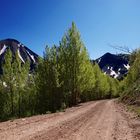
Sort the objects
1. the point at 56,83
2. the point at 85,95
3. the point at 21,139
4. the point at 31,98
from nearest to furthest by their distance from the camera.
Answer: the point at 21,139
the point at 56,83
the point at 31,98
the point at 85,95

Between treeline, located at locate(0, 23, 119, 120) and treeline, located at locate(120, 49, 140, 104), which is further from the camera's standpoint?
treeline, located at locate(0, 23, 119, 120)

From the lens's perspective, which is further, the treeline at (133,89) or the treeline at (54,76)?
the treeline at (54,76)

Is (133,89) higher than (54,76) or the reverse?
the reverse

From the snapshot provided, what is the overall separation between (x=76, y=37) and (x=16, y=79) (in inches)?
512

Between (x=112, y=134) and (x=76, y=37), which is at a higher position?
(x=76, y=37)

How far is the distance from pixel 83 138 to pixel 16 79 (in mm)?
41115

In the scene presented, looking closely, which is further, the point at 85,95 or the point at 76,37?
the point at 85,95

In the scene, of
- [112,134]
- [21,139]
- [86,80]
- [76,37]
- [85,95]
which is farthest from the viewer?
[85,95]

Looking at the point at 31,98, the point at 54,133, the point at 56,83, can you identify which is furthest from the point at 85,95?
the point at 54,133

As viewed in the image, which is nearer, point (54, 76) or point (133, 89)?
point (133, 89)

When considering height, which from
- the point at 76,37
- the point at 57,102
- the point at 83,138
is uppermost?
the point at 76,37

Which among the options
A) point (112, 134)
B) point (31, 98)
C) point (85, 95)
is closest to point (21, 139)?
point (112, 134)

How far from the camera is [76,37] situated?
48.6 m

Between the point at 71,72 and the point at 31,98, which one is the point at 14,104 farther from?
the point at 71,72
